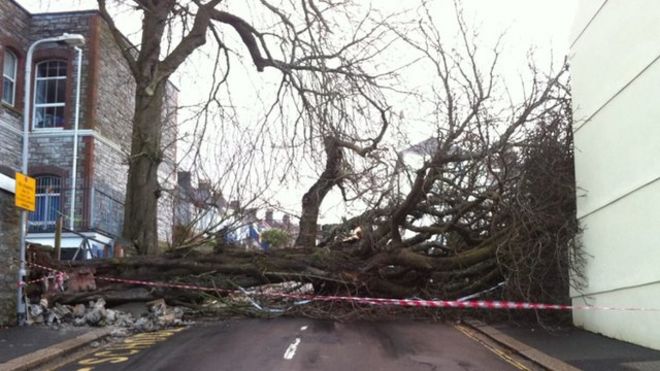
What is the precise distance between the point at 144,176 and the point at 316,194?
15.2ft

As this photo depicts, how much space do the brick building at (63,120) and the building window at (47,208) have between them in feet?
0.11

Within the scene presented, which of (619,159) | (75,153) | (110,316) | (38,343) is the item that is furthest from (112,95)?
(619,159)

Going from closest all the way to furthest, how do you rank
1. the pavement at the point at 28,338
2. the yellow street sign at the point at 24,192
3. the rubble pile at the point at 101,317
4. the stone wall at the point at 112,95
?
the pavement at the point at 28,338 → the yellow street sign at the point at 24,192 → the rubble pile at the point at 101,317 → the stone wall at the point at 112,95

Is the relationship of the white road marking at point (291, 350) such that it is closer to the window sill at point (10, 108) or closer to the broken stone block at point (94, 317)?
the broken stone block at point (94, 317)

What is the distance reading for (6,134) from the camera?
78.4 feet

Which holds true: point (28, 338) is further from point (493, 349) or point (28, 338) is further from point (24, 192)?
point (493, 349)

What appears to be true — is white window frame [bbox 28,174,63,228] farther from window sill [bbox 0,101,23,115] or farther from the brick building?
window sill [bbox 0,101,23,115]

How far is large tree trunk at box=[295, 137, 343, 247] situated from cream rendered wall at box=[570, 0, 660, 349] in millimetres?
6473

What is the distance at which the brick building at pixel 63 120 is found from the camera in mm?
24469

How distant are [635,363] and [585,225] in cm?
401

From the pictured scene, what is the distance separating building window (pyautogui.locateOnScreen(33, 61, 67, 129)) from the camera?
26.0 metres

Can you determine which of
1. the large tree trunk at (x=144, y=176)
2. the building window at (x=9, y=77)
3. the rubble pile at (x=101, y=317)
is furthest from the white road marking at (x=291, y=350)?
the building window at (x=9, y=77)

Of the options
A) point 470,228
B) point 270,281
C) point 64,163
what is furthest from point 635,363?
point 64,163

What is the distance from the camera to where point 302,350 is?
9930 mm
